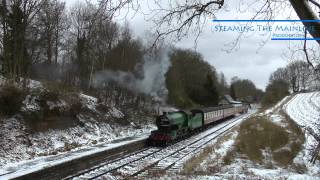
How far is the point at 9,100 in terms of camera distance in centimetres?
2286

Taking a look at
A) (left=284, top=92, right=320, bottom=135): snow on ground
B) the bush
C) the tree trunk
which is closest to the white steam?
(left=284, top=92, right=320, bottom=135): snow on ground

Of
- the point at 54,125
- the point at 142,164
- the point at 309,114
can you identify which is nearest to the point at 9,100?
the point at 54,125

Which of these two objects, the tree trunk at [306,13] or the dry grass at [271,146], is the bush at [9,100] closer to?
the dry grass at [271,146]

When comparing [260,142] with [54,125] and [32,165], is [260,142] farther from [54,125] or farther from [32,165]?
[54,125]

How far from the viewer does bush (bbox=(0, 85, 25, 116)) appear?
2262 cm

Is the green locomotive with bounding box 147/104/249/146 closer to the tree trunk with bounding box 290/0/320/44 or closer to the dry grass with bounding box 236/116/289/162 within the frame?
the dry grass with bounding box 236/116/289/162

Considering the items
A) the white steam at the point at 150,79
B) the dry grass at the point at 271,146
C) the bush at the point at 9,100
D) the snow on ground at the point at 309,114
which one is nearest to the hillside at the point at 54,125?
the bush at the point at 9,100

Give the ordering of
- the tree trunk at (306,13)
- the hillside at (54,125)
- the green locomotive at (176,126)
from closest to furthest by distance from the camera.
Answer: the tree trunk at (306,13)
the hillside at (54,125)
the green locomotive at (176,126)

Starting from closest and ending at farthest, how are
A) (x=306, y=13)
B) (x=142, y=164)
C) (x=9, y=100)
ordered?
(x=306, y=13) < (x=142, y=164) < (x=9, y=100)

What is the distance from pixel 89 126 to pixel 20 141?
8339mm

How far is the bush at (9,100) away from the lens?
74.2 feet

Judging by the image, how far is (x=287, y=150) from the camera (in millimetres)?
18078

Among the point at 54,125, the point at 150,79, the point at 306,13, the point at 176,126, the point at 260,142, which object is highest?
the point at 150,79

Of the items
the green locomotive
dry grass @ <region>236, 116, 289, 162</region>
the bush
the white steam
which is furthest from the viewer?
the white steam
